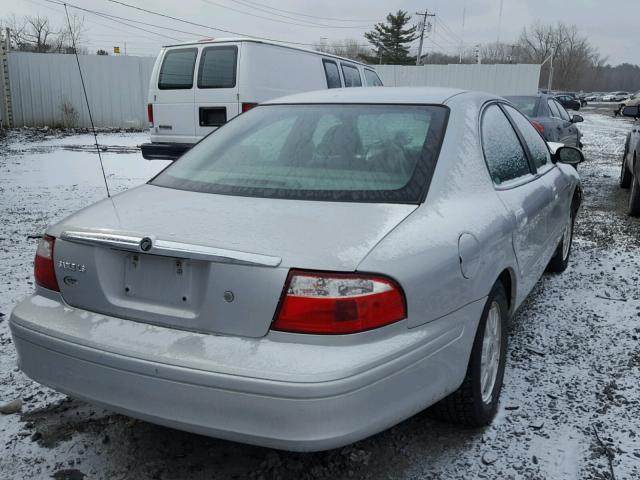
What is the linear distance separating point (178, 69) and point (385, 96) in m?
6.69

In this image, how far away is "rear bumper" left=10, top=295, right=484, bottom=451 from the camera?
70.3 inches

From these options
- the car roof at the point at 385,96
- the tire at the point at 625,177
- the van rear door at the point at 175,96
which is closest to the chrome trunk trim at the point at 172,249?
A: the car roof at the point at 385,96

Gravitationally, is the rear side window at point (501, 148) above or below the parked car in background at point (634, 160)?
above

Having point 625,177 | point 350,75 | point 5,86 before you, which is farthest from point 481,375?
point 5,86

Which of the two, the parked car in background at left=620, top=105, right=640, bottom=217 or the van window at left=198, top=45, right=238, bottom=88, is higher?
the van window at left=198, top=45, right=238, bottom=88

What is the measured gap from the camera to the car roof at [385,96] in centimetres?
291

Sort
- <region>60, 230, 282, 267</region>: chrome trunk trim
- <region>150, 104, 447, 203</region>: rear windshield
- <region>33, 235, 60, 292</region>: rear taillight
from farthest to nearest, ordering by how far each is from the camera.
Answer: <region>150, 104, 447, 203</region>: rear windshield < <region>33, 235, 60, 292</region>: rear taillight < <region>60, 230, 282, 267</region>: chrome trunk trim

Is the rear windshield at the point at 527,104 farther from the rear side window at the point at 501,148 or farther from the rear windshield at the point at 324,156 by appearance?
the rear windshield at the point at 324,156

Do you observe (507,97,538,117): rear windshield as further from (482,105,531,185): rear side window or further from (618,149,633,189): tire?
(482,105,531,185): rear side window

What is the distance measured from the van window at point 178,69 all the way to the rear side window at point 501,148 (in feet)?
21.0

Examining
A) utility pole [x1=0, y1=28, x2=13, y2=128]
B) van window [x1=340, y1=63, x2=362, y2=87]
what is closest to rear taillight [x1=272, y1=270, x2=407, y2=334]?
van window [x1=340, y1=63, x2=362, y2=87]

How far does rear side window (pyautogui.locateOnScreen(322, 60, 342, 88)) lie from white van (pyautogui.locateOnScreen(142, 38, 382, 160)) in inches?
→ 30.6

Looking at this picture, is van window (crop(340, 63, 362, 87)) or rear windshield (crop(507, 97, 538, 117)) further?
van window (crop(340, 63, 362, 87))

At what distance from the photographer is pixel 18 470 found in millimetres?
2348
